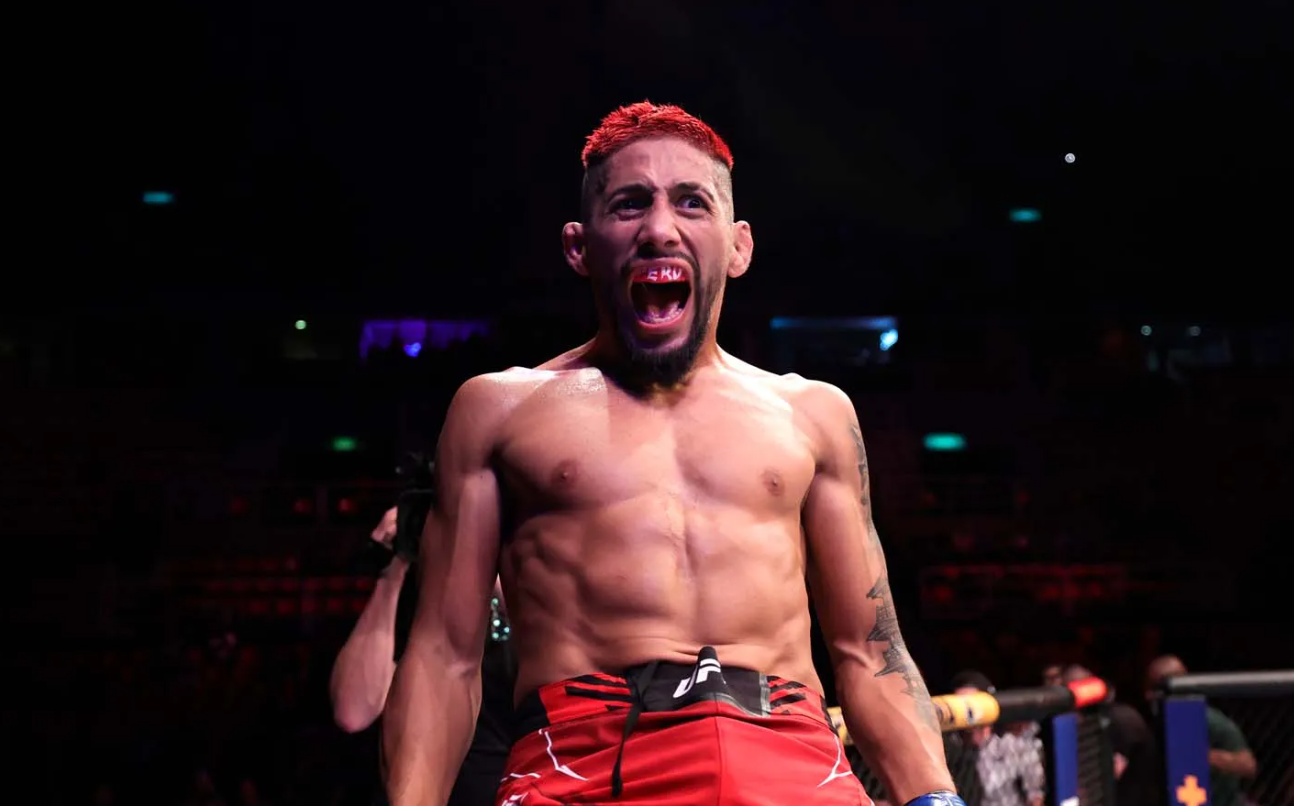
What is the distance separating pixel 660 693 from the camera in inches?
54.4

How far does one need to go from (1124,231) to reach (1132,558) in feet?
11.6

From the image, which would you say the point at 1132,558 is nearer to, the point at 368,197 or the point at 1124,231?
the point at 1124,231

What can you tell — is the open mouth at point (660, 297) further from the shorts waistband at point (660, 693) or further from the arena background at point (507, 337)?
the arena background at point (507, 337)

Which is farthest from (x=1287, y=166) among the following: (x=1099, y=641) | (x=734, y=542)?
(x=734, y=542)

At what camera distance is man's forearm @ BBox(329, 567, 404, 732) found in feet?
7.65

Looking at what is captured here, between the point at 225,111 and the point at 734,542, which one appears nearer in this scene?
the point at 734,542

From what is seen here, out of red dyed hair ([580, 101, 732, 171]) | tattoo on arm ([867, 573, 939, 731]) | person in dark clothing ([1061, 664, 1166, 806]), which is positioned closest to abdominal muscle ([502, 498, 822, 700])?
tattoo on arm ([867, 573, 939, 731])

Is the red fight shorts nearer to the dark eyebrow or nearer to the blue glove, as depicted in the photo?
the blue glove

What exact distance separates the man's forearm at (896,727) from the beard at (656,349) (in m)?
0.45

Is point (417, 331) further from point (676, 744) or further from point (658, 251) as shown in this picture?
point (676, 744)

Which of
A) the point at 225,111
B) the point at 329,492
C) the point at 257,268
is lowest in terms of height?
the point at 329,492

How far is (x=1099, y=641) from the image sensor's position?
833 cm

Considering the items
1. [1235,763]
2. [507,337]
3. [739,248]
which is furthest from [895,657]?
[507,337]

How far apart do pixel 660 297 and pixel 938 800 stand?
2.34 ft
